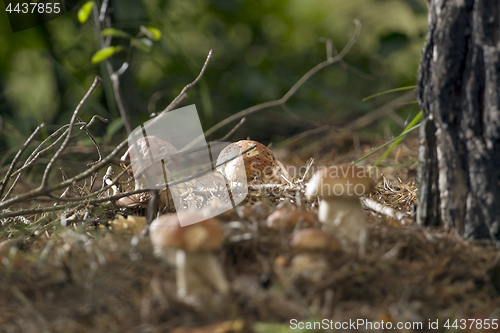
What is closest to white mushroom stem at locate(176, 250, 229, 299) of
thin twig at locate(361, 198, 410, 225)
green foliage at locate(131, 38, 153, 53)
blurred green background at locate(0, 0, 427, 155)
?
green foliage at locate(131, 38, 153, 53)

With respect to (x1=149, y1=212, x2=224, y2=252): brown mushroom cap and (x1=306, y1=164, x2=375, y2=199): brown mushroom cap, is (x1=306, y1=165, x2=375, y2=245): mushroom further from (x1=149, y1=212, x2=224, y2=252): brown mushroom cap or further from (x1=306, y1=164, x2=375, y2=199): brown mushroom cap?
(x1=149, y1=212, x2=224, y2=252): brown mushroom cap

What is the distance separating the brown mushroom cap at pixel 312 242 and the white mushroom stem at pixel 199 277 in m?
0.24

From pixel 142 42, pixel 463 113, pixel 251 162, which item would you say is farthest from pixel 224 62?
pixel 463 113

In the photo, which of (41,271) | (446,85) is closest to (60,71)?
(41,271)

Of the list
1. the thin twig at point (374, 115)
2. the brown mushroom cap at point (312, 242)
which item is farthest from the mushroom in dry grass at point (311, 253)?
the thin twig at point (374, 115)

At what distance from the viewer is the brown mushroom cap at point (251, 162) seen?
7.68 ft

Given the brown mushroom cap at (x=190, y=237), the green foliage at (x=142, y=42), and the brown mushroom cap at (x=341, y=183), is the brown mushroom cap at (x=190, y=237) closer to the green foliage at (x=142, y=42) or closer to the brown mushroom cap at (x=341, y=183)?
the brown mushroom cap at (x=341, y=183)

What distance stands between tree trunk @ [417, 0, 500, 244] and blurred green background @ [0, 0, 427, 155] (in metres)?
2.15

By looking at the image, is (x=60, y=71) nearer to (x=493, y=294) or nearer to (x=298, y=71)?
(x=298, y=71)

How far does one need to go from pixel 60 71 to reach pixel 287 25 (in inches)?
105

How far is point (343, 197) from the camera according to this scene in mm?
1298

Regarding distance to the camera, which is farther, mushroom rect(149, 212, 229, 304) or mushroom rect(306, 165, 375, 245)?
mushroom rect(306, 165, 375, 245)

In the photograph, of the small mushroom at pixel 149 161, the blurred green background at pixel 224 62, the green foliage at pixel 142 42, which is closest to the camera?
the green foliage at pixel 142 42

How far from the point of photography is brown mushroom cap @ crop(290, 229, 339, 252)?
1.04 meters
